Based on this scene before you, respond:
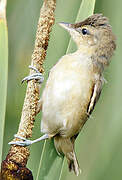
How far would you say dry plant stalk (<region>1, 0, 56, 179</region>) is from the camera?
0.99m

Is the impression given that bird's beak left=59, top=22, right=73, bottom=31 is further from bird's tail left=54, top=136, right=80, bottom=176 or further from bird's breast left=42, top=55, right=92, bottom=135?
bird's tail left=54, top=136, right=80, bottom=176

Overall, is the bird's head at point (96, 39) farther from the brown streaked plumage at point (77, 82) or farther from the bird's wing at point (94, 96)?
the bird's wing at point (94, 96)

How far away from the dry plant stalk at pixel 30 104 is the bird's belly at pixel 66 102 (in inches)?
16.3

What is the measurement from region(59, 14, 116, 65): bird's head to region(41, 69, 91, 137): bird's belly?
16cm

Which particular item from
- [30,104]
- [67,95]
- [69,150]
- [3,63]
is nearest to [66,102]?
[67,95]

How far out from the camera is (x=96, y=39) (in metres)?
1.65

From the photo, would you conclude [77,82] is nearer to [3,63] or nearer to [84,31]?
[84,31]

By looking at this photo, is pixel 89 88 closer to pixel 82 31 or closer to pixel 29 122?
pixel 82 31

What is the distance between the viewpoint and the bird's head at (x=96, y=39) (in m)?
1.56

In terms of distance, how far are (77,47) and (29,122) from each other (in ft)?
2.27

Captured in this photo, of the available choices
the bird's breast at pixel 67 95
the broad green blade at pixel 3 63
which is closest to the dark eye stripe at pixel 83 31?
the bird's breast at pixel 67 95

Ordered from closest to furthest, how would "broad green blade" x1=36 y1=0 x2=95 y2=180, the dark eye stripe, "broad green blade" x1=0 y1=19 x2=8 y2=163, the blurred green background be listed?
"broad green blade" x1=0 y1=19 x2=8 y2=163 < "broad green blade" x1=36 y1=0 x2=95 y2=180 < the blurred green background < the dark eye stripe

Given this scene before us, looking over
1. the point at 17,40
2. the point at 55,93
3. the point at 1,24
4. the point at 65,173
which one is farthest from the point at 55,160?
the point at 1,24

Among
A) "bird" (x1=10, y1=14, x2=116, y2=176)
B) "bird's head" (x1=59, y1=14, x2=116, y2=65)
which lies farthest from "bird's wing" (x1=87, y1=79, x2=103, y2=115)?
"bird's head" (x1=59, y1=14, x2=116, y2=65)
